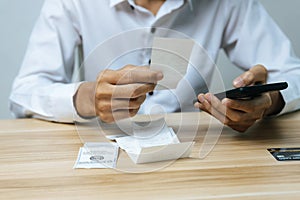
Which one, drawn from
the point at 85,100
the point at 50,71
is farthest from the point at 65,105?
the point at 50,71

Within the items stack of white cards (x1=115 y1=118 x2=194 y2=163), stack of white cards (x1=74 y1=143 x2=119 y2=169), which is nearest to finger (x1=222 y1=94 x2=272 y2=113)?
stack of white cards (x1=115 y1=118 x2=194 y2=163)

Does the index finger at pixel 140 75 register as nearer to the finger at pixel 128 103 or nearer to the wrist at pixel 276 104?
the finger at pixel 128 103

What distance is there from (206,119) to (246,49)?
392mm

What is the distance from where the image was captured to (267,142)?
0.73m

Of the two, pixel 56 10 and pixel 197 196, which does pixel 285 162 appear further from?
pixel 56 10

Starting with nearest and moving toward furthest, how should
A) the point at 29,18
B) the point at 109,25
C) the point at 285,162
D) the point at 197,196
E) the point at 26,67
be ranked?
the point at 197,196 < the point at 285,162 < the point at 26,67 < the point at 109,25 < the point at 29,18

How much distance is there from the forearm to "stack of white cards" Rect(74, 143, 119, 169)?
0.36 ft

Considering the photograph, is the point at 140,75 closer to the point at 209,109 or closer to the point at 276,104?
the point at 209,109

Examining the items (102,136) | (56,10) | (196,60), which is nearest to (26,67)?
(56,10)

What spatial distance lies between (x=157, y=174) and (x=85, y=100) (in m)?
0.28

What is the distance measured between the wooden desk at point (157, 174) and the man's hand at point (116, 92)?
70mm

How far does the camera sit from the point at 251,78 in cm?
79

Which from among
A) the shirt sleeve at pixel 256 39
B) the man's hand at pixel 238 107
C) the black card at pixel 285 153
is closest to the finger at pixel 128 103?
the man's hand at pixel 238 107

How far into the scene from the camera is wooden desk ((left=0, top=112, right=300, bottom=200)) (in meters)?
0.54
